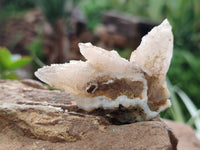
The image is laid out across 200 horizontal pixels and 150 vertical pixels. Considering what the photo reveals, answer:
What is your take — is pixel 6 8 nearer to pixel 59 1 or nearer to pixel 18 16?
pixel 18 16

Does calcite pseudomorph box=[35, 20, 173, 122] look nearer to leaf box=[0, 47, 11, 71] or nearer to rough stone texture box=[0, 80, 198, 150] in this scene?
rough stone texture box=[0, 80, 198, 150]

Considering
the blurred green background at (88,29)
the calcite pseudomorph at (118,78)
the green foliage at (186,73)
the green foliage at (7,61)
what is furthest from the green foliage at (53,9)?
the calcite pseudomorph at (118,78)

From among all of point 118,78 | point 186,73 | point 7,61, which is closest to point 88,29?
point 186,73

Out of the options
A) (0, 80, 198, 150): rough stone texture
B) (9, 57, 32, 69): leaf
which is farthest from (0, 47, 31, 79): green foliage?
(0, 80, 198, 150): rough stone texture

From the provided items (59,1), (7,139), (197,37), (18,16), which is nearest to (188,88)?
(197,37)

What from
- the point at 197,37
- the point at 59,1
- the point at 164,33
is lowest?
the point at 164,33

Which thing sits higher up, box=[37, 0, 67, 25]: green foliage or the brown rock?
box=[37, 0, 67, 25]: green foliage

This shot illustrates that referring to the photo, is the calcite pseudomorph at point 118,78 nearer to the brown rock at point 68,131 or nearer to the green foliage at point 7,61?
the brown rock at point 68,131
